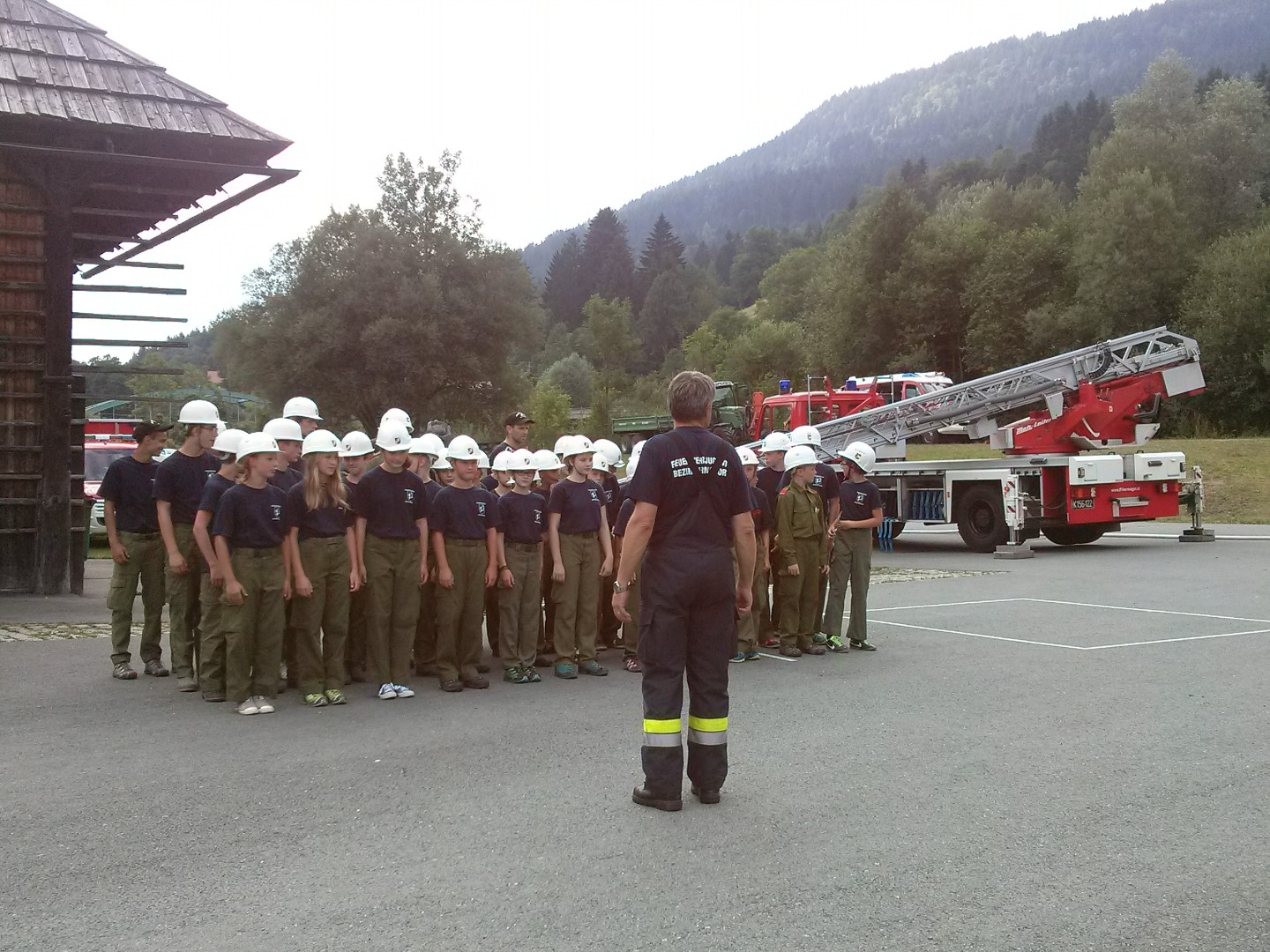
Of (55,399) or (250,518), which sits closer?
(250,518)

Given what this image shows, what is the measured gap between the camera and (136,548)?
29.8ft

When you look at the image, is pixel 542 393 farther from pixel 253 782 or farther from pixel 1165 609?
pixel 253 782

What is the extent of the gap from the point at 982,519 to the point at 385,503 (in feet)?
44.5

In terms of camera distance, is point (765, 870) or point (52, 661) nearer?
point (765, 870)

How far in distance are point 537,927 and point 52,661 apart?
277 inches

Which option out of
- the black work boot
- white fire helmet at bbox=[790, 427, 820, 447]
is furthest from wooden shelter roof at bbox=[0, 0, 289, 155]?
the black work boot

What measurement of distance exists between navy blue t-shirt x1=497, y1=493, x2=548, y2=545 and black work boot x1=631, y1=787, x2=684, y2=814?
3750mm

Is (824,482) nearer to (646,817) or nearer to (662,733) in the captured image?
(662,733)

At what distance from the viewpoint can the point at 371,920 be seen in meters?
4.07

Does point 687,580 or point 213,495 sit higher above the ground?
point 213,495

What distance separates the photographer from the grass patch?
1051 inches

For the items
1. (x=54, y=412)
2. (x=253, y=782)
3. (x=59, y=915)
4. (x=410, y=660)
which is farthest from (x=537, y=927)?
(x=54, y=412)

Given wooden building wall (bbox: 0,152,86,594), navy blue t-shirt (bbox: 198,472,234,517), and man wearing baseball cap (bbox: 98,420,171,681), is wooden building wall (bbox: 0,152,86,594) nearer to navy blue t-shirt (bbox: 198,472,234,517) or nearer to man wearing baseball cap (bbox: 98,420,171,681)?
man wearing baseball cap (bbox: 98,420,171,681)

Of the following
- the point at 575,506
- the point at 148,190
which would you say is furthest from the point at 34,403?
the point at 575,506
